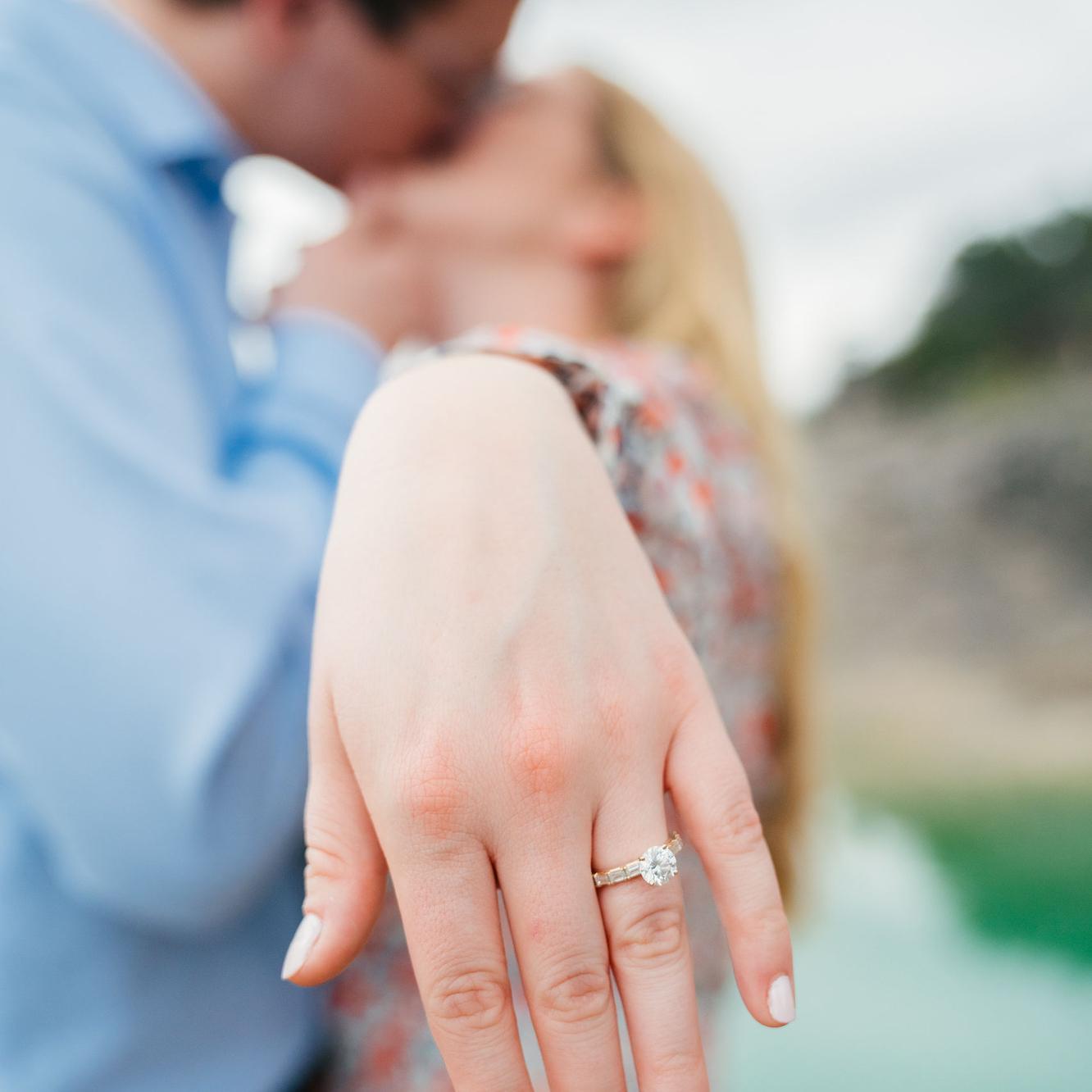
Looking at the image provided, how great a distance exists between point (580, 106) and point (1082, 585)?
4932 mm

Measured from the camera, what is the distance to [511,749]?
0.39 m

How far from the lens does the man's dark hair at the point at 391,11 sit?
1051mm

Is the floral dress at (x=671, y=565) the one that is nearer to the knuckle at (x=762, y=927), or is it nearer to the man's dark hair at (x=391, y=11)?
the knuckle at (x=762, y=927)

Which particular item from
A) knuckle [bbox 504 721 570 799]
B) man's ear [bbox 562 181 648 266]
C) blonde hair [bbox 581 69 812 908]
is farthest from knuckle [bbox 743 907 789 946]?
man's ear [bbox 562 181 648 266]

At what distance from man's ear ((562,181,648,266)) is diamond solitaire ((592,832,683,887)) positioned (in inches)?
37.2

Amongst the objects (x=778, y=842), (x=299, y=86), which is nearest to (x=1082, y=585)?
(x=778, y=842)

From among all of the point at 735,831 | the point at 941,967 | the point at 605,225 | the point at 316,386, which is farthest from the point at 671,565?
the point at 941,967

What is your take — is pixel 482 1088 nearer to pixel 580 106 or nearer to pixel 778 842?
pixel 778 842

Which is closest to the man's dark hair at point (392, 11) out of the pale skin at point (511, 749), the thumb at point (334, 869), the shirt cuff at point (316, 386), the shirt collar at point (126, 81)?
the shirt collar at point (126, 81)

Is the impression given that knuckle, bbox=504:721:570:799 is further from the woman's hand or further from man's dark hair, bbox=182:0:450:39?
man's dark hair, bbox=182:0:450:39

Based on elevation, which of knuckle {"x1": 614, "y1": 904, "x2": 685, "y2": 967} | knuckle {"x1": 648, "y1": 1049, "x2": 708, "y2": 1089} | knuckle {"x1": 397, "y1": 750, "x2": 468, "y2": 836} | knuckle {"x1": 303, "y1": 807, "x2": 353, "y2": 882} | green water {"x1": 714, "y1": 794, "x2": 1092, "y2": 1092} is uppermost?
knuckle {"x1": 397, "y1": 750, "x2": 468, "y2": 836}

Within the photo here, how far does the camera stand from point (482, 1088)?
0.40 meters

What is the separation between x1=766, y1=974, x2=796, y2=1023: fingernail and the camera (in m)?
0.42

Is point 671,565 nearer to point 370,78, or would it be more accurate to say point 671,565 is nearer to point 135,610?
point 135,610
